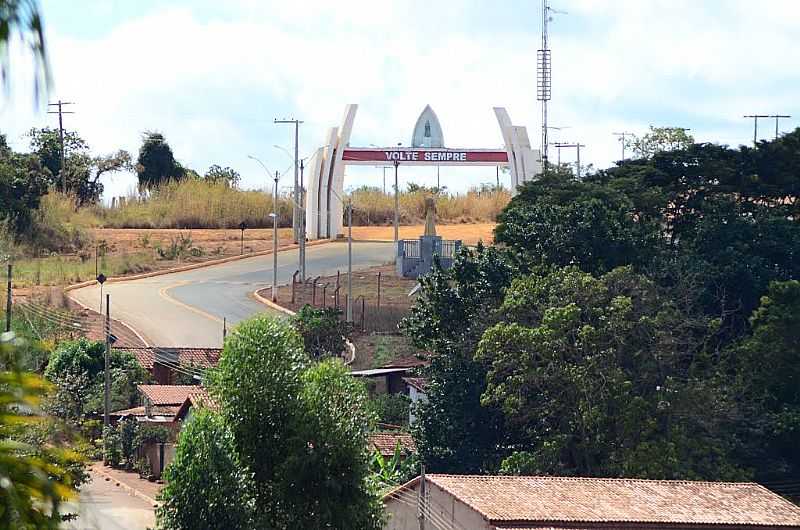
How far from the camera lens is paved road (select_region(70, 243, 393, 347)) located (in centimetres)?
4925

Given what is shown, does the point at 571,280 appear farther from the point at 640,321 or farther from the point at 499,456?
the point at 499,456

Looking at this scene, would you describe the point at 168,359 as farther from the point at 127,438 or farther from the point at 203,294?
Answer: the point at 203,294

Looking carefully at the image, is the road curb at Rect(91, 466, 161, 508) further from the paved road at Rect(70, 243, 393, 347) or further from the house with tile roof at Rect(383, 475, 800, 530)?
the paved road at Rect(70, 243, 393, 347)

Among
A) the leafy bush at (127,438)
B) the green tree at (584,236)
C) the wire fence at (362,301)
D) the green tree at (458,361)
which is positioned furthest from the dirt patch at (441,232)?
the leafy bush at (127,438)

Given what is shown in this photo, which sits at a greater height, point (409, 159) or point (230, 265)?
point (409, 159)

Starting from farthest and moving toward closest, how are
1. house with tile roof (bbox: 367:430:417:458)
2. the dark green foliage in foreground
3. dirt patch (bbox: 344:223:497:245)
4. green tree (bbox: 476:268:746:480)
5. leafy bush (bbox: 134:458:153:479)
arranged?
dirt patch (bbox: 344:223:497:245), leafy bush (bbox: 134:458:153:479), house with tile roof (bbox: 367:430:417:458), green tree (bbox: 476:268:746:480), the dark green foliage in foreground

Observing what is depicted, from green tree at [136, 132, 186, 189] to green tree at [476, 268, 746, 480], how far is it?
64.5 meters

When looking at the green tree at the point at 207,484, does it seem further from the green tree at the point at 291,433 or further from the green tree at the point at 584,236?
the green tree at the point at 584,236

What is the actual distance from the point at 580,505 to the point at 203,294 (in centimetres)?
3605

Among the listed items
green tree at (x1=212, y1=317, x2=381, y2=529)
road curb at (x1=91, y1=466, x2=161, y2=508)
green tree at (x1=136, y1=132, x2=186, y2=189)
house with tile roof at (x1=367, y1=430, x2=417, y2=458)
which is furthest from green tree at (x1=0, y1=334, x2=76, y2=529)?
green tree at (x1=136, y1=132, x2=186, y2=189)

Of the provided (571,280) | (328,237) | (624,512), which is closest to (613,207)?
(571,280)

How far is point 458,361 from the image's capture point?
3384 cm

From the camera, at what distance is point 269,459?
23.3m

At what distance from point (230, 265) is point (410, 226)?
1046 inches
